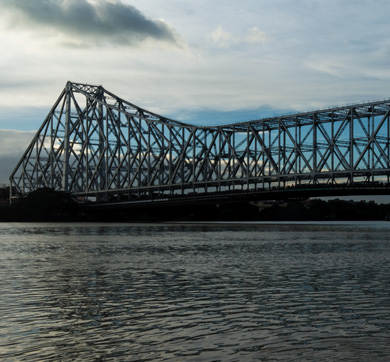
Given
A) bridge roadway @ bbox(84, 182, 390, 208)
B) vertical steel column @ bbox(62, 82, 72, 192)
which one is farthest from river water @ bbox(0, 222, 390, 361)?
vertical steel column @ bbox(62, 82, 72, 192)

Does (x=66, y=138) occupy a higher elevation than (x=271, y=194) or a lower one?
higher

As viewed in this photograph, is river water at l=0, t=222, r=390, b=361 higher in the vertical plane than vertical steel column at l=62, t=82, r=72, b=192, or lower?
lower

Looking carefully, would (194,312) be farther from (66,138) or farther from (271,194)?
(66,138)

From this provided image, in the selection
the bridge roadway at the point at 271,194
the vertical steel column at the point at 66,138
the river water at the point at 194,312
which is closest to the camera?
the river water at the point at 194,312

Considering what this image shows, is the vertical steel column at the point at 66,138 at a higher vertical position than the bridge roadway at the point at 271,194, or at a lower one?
higher

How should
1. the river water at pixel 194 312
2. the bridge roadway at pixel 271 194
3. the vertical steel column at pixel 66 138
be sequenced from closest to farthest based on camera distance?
the river water at pixel 194 312, the bridge roadway at pixel 271 194, the vertical steel column at pixel 66 138

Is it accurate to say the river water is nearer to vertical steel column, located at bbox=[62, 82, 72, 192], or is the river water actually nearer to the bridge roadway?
the bridge roadway

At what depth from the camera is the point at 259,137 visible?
120 meters

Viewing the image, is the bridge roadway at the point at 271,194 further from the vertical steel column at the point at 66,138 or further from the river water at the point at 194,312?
the river water at the point at 194,312

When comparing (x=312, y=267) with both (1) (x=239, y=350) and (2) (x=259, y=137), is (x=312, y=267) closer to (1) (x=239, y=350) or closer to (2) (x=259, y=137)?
(1) (x=239, y=350)

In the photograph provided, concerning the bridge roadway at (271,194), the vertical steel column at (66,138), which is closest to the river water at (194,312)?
the bridge roadway at (271,194)

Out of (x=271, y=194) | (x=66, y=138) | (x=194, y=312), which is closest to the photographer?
(x=194, y=312)

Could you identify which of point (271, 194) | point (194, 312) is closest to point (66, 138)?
point (271, 194)

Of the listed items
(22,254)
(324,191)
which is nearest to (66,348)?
(22,254)
